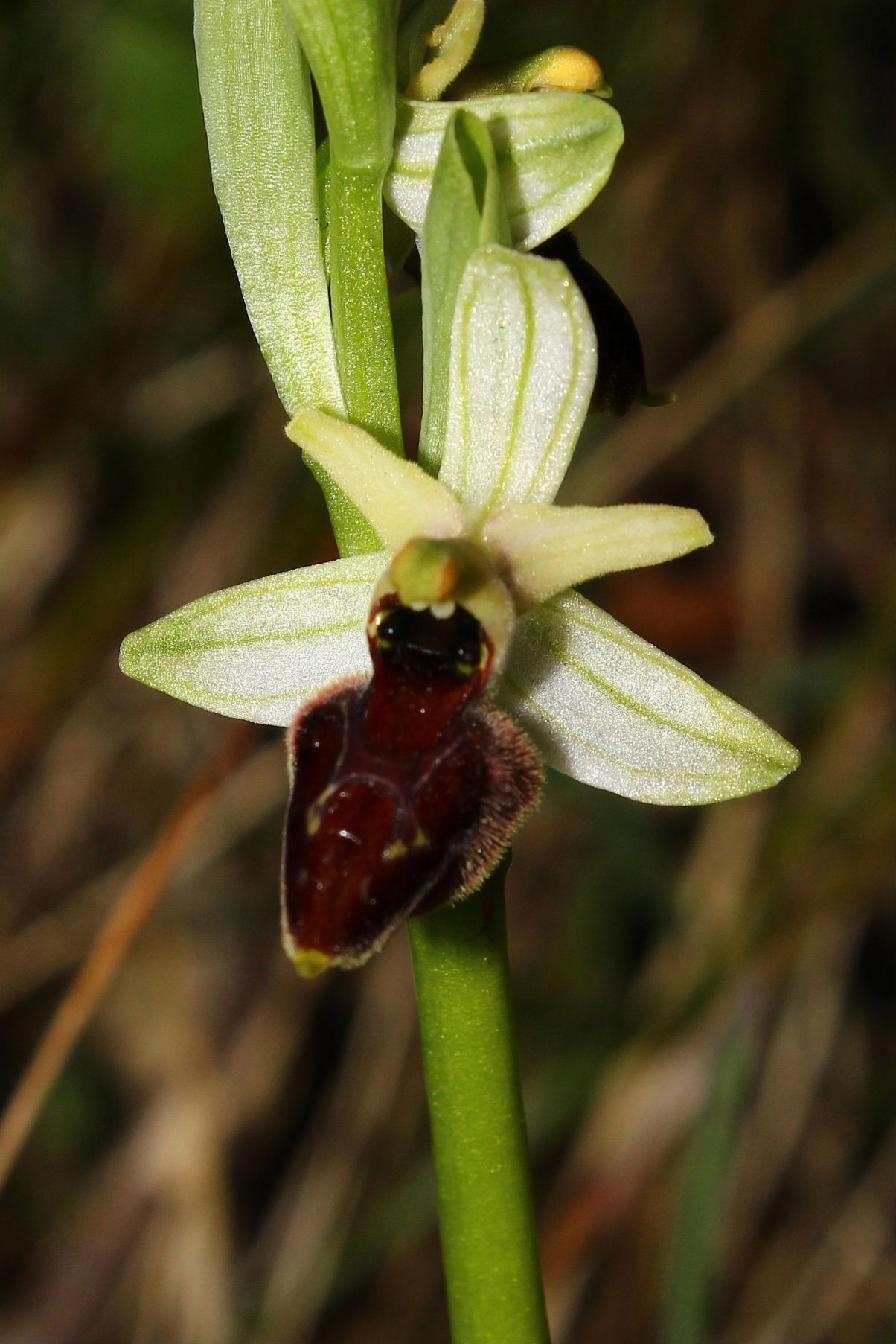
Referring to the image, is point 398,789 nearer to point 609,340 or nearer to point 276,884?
point 609,340

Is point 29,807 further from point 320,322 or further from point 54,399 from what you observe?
point 320,322

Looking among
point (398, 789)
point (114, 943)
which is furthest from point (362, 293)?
point (114, 943)

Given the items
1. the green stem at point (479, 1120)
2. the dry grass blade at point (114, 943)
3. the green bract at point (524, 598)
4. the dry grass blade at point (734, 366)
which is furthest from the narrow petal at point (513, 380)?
the dry grass blade at point (734, 366)

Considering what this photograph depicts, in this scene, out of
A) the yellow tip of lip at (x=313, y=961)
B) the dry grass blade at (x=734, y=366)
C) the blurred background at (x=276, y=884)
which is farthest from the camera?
the dry grass blade at (x=734, y=366)

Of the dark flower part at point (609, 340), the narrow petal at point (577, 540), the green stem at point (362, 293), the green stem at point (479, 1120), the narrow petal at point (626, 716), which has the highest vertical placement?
the green stem at point (362, 293)

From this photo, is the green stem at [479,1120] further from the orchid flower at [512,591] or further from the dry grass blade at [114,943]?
the dry grass blade at [114,943]

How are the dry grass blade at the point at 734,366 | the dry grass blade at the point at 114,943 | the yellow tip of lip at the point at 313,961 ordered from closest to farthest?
the yellow tip of lip at the point at 313,961
the dry grass blade at the point at 114,943
the dry grass blade at the point at 734,366
